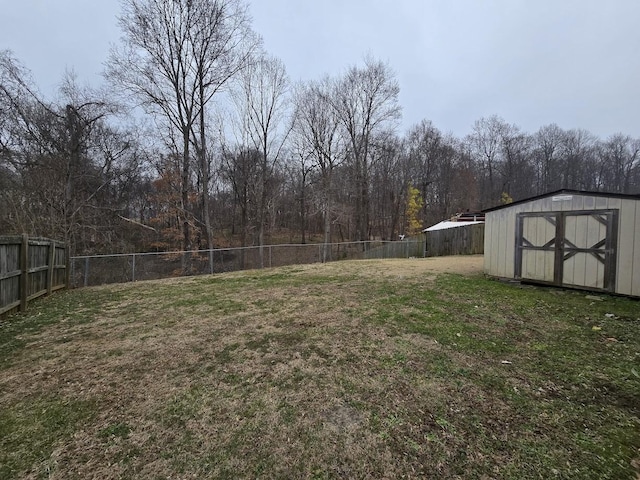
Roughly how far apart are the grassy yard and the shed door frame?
1.04 m

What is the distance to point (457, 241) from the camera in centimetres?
1769

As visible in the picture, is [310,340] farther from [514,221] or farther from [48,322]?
[514,221]

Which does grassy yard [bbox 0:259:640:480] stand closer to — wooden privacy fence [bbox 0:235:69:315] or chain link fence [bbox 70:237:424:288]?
wooden privacy fence [bbox 0:235:69:315]

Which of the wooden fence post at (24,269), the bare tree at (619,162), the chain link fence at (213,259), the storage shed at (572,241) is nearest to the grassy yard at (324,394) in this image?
the wooden fence post at (24,269)

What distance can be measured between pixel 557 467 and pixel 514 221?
6.90 meters

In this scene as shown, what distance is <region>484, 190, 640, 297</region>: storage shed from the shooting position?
565cm

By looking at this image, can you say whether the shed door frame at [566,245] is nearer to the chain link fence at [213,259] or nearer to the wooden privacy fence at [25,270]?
the chain link fence at [213,259]

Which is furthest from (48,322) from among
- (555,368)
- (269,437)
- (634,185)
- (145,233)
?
(634,185)

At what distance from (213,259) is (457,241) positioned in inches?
552

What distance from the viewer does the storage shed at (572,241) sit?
5.65 m

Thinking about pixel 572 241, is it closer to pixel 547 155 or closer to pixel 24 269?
pixel 24 269

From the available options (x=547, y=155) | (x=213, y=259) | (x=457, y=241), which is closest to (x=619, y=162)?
(x=547, y=155)

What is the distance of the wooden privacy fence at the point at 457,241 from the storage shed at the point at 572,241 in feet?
33.0

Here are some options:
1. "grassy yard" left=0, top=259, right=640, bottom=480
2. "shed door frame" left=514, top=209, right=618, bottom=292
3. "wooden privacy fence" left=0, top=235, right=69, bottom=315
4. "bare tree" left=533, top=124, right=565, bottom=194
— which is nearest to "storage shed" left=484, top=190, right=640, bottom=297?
"shed door frame" left=514, top=209, right=618, bottom=292
